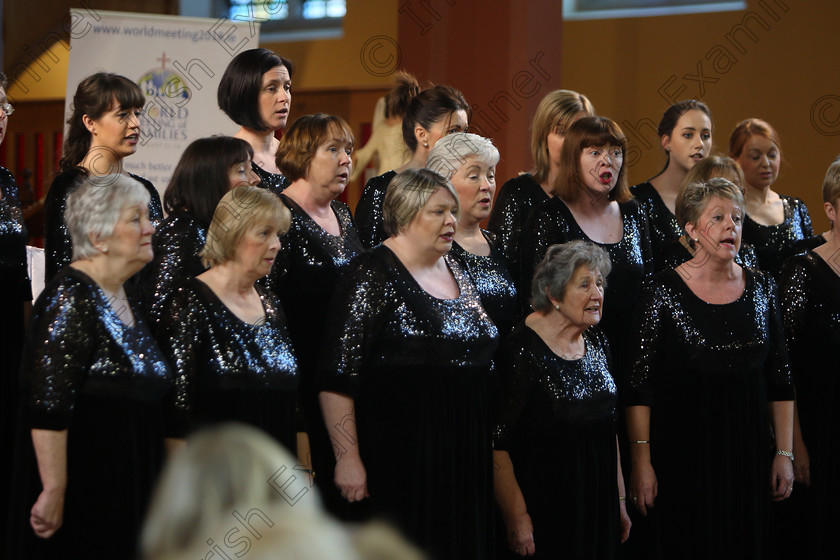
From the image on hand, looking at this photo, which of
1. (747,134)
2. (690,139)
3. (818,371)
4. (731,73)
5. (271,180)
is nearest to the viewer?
(271,180)

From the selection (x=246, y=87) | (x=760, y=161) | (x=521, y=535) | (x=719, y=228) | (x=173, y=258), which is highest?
(x=246, y=87)

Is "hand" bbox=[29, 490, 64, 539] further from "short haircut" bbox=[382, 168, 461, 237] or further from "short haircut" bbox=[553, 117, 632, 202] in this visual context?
"short haircut" bbox=[553, 117, 632, 202]

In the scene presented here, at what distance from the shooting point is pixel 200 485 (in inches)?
43.6

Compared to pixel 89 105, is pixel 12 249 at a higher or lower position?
lower

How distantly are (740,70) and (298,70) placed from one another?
2.93 m

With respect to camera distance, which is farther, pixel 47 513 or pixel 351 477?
pixel 351 477

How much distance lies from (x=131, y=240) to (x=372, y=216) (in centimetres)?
109

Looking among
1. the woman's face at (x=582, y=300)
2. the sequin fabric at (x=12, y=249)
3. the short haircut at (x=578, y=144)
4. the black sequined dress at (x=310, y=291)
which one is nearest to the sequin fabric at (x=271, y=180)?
the black sequined dress at (x=310, y=291)

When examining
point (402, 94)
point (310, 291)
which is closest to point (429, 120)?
point (402, 94)

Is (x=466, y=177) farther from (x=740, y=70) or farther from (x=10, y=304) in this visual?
(x=740, y=70)

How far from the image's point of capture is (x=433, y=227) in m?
2.70

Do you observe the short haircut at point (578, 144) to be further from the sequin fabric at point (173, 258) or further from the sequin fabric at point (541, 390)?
the sequin fabric at point (173, 258)

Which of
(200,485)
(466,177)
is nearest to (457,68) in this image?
(466,177)

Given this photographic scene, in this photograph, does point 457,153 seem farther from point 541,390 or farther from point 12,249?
point 12,249
